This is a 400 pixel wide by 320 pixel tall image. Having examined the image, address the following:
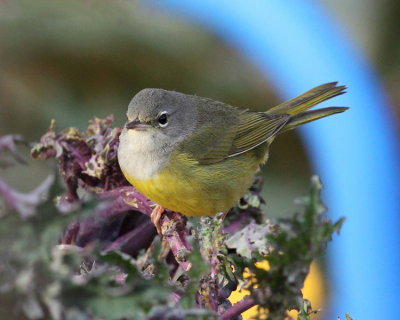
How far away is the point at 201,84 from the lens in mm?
4918

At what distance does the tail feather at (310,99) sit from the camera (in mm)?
2365

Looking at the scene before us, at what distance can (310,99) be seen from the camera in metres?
2.43

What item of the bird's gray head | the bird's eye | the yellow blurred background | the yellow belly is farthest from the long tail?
the yellow blurred background

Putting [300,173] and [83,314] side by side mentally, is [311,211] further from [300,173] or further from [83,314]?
[300,173]

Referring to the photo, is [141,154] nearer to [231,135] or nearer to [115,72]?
[231,135]

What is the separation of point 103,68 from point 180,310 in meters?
4.43

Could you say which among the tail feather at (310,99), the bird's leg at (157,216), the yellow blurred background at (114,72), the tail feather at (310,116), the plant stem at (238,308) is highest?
the yellow blurred background at (114,72)

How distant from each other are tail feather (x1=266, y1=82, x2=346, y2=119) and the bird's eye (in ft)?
2.02

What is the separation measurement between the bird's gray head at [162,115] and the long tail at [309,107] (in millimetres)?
466

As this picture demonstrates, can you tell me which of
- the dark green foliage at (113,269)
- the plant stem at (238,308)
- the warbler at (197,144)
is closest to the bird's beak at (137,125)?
the warbler at (197,144)

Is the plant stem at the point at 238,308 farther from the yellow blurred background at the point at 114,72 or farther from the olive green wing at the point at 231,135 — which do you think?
the yellow blurred background at the point at 114,72

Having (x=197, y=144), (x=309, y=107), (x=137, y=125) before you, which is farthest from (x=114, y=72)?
(x=137, y=125)

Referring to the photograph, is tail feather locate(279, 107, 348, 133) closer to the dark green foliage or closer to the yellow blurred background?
the dark green foliage

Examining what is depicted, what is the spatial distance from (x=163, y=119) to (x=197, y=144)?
17 centimetres
